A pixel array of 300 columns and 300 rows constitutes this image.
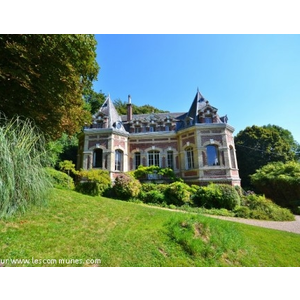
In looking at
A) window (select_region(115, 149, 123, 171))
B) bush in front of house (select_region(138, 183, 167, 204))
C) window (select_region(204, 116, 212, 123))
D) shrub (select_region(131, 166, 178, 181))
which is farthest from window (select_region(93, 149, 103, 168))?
window (select_region(204, 116, 212, 123))

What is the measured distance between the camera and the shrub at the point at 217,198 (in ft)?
34.0

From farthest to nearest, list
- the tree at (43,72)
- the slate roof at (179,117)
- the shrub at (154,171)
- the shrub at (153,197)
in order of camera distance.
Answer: the slate roof at (179,117)
the shrub at (154,171)
the shrub at (153,197)
the tree at (43,72)

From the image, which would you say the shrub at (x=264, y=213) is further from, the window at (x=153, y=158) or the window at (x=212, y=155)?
the window at (x=153, y=158)

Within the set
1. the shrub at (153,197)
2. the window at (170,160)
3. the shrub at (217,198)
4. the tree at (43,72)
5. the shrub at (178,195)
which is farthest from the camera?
the window at (170,160)

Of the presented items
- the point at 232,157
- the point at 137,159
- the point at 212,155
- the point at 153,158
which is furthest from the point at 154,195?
the point at 232,157

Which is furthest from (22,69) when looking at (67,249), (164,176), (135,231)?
(164,176)

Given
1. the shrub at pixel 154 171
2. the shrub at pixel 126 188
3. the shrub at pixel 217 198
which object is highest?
the shrub at pixel 154 171

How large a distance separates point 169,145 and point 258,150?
12628mm

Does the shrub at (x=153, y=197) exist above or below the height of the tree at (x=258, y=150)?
below

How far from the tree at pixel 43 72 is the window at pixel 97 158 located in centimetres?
824

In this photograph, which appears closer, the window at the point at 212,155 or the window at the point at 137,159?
the window at the point at 212,155

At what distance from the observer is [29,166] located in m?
3.88

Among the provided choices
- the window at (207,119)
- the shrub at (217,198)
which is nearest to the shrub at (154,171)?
the shrub at (217,198)
